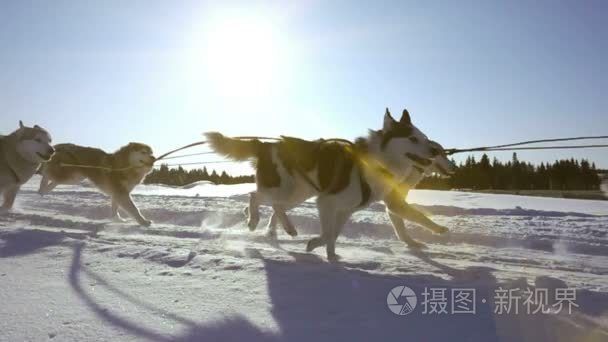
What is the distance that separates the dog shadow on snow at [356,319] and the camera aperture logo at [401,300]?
44 mm

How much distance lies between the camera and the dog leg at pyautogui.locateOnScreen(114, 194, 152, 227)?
23.4 feet

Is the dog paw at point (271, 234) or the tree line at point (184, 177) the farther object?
the tree line at point (184, 177)

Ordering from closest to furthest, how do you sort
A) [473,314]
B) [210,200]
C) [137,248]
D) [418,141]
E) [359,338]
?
[359,338] → [473,314] → [137,248] → [418,141] → [210,200]

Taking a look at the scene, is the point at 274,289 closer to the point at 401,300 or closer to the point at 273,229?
the point at 401,300

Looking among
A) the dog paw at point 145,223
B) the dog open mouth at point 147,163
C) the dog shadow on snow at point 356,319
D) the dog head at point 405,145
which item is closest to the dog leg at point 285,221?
the dog head at point 405,145

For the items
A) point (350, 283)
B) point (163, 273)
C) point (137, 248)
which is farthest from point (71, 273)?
point (350, 283)

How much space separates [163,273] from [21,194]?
10151mm

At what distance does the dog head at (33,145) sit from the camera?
285 inches

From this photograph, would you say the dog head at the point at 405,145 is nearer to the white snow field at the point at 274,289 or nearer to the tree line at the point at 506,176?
the white snow field at the point at 274,289

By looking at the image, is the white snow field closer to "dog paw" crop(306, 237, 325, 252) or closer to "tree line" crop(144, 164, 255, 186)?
"dog paw" crop(306, 237, 325, 252)

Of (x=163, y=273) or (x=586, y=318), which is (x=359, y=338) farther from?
(x=163, y=273)

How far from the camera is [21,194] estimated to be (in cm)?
1120

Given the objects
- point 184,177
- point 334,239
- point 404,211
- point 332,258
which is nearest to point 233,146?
point 334,239

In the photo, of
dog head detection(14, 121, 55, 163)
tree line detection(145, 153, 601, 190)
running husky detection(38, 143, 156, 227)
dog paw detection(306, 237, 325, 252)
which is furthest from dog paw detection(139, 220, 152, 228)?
tree line detection(145, 153, 601, 190)
